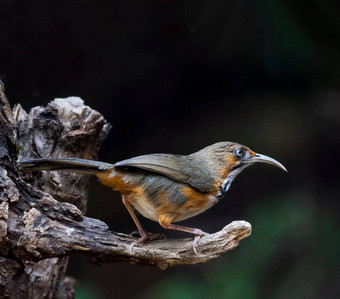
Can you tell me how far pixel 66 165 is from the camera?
2900 mm

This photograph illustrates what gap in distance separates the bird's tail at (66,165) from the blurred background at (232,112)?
3.94 feet

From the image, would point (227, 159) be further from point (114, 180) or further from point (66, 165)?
point (66, 165)

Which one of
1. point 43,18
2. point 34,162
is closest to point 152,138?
point 43,18

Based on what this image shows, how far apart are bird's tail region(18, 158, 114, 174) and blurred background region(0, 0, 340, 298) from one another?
3.94 ft

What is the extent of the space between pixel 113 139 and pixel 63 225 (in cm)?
195

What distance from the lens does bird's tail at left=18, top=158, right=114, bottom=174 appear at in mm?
2859

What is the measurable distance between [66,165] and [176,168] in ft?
2.31

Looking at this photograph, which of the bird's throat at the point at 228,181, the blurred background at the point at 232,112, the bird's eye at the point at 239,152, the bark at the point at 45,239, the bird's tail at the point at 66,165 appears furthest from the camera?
the blurred background at the point at 232,112

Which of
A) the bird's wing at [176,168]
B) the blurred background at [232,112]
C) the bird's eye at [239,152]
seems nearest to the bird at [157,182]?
the bird's wing at [176,168]

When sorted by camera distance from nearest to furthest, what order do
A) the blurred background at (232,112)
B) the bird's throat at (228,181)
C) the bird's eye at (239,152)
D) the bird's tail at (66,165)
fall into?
the bird's tail at (66,165) < the bird's throat at (228,181) < the bird's eye at (239,152) < the blurred background at (232,112)

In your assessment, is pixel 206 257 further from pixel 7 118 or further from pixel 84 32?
pixel 84 32

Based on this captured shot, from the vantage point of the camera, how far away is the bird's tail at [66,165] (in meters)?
2.86

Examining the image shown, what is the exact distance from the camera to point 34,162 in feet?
9.52

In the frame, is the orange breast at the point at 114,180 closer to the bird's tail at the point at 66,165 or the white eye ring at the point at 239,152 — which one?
the bird's tail at the point at 66,165
